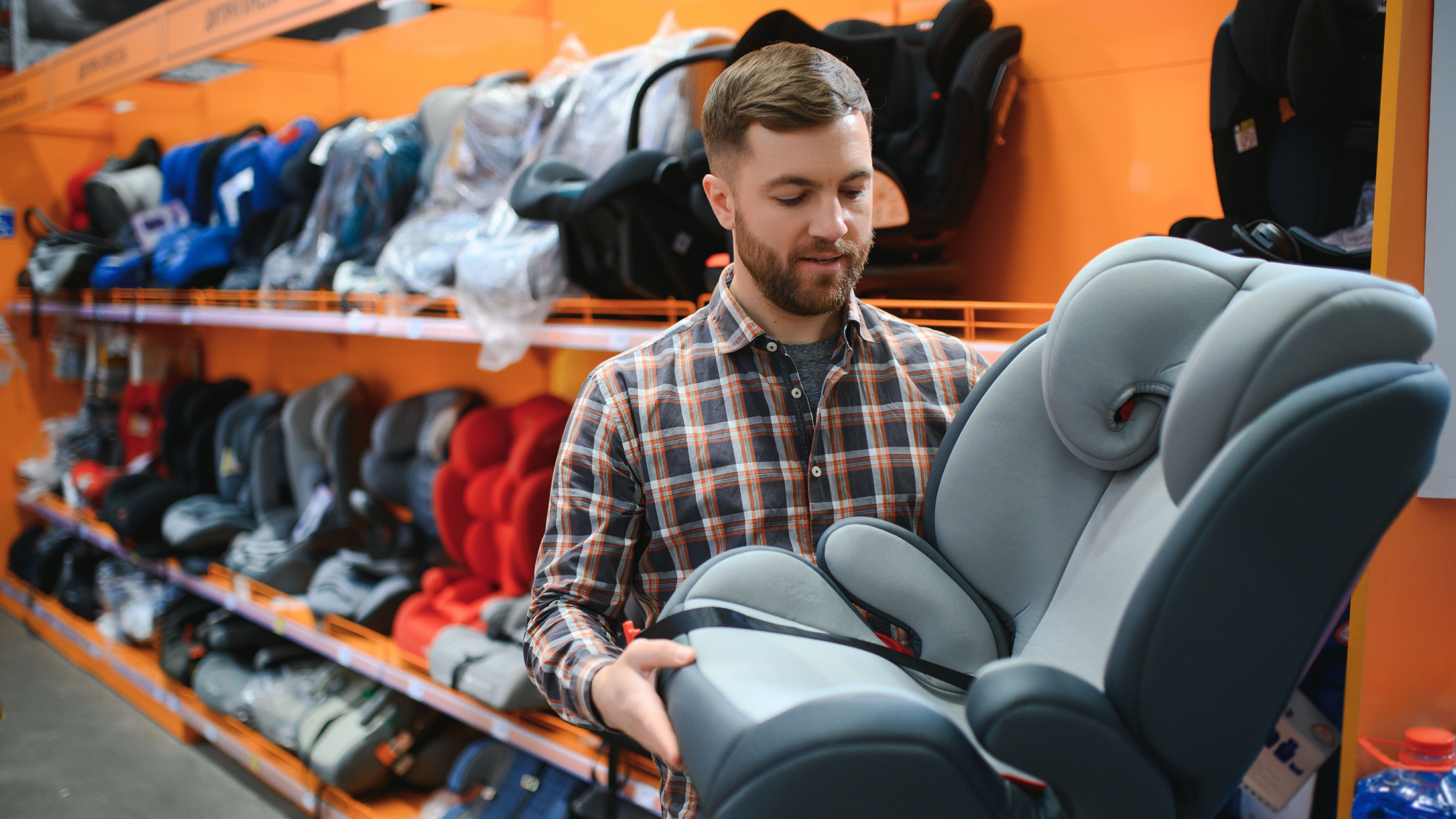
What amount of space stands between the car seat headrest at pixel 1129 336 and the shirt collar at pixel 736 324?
1.23ft

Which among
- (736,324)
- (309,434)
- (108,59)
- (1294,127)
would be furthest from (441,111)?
(1294,127)

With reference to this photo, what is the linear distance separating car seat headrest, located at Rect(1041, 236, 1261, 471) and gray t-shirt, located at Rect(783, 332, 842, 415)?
0.40 m

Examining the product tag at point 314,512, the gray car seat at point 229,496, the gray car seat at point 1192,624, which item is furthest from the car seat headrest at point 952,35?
the gray car seat at point 229,496

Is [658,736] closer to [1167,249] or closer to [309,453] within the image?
[1167,249]

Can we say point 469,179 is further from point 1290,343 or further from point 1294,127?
point 1290,343

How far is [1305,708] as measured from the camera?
1.53m

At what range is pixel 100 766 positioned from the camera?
3.74 metres

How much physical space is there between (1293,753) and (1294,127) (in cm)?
96

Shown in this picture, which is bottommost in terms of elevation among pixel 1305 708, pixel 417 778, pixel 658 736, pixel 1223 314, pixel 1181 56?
pixel 417 778

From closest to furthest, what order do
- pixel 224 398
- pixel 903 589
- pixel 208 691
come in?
pixel 903 589 → pixel 208 691 → pixel 224 398

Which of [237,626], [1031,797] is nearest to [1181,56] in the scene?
[1031,797]

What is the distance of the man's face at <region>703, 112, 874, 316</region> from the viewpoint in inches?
43.1

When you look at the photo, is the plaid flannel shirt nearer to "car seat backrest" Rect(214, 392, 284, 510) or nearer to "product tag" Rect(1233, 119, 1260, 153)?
"product tag" Rect(1233, 119, 1260, 153)

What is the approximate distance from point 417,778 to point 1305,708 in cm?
241
